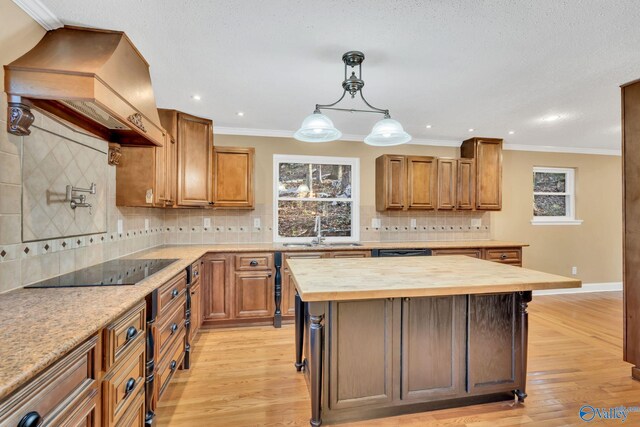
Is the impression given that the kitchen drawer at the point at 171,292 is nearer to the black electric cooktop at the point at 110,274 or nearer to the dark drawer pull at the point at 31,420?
the black electric cooktop at the point at 110,274

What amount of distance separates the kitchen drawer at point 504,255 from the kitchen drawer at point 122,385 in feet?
12.8

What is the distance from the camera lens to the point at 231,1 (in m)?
1.58

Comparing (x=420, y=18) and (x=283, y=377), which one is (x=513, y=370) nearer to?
(x=283, y=377)

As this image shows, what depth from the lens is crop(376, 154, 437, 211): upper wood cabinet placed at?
158 inches

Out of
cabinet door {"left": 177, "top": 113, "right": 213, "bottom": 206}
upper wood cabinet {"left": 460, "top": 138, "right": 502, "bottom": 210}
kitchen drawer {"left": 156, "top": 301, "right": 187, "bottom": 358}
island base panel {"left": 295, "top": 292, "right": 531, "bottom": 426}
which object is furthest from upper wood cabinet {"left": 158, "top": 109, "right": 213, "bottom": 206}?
upper wood cabinet {"left": 460, "top": 138, "right": 502, "bottom": 210}

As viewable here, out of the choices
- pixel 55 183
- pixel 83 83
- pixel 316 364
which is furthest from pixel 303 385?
pixel 83 83

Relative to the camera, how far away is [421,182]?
13.4 feet

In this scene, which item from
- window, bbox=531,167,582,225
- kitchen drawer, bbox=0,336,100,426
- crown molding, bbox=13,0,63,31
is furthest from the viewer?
window, bbox=531,167,582,225

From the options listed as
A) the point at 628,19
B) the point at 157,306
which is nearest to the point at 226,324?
the point at 157,306

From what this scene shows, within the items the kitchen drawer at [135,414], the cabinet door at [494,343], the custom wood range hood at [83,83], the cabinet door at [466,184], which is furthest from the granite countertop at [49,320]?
the cabinet door at [466,184]

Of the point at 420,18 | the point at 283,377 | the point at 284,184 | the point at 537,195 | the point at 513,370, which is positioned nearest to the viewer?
the point at 420,18

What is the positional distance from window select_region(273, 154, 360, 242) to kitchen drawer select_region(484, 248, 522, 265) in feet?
5.66

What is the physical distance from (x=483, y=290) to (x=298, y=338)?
4.55ft

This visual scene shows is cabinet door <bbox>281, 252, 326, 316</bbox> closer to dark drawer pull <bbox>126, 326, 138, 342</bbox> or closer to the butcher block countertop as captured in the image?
the butcher block countertop
